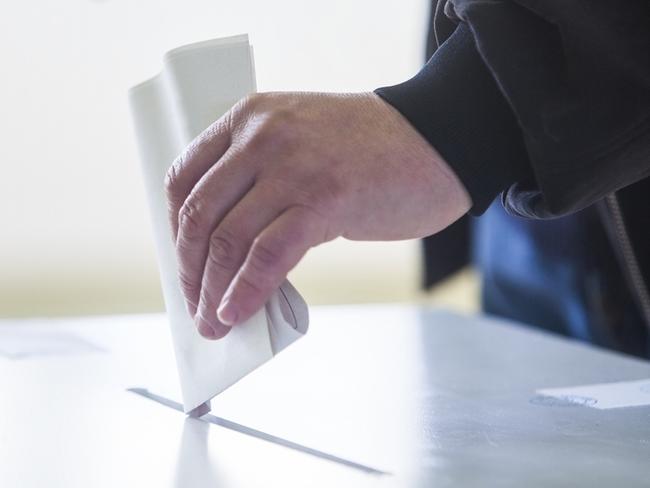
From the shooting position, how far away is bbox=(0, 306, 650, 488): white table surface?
1.78 feet

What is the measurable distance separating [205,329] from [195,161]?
12 cm

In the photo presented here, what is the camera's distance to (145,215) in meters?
2.38

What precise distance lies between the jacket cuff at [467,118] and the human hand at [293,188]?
11mm

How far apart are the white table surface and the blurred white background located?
1.12 meters

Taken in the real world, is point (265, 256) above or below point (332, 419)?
above

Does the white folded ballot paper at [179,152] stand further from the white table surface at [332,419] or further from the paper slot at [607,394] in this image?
the paper slot at [607,394]

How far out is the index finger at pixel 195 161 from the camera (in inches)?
24.3

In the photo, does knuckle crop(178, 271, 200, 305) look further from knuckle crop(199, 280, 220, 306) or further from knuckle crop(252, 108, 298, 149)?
knuckle crop(252, 108, 298, 149)

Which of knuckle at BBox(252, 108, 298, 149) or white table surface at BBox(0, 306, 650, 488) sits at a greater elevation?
knuckle at BBox(252, 108, 298, 149)

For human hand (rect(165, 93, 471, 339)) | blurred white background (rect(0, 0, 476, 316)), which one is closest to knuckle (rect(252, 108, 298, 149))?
human hand (rect(165, 93, 471, 339))

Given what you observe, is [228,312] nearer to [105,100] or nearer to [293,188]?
[293,188]

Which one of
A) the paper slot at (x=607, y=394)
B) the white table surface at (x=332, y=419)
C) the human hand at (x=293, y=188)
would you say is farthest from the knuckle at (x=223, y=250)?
the paper slot at (x=607, y=394)

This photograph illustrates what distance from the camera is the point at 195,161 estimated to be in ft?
2.05

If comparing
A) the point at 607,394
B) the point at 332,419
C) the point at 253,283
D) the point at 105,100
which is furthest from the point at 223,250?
the point at 105,100
